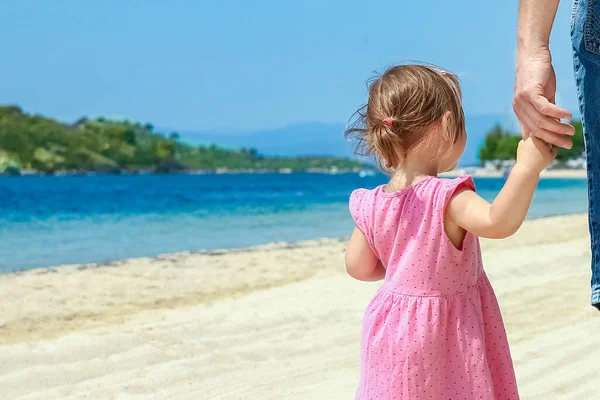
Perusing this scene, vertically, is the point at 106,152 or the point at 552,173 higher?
the point at 106,152

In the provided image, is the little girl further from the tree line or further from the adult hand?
the tree line

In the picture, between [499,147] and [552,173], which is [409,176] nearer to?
[552,173]

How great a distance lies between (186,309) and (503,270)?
11.0 feet

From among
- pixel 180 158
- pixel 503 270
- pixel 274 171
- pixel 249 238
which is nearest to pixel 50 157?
pixel 180 158

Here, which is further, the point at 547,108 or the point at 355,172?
the point at 355,172

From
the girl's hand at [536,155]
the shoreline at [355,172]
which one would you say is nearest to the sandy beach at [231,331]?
the girl's hand at [536,155]

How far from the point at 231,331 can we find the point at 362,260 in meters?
2.83

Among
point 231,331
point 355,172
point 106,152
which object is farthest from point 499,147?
point 231,331

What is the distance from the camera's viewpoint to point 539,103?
1756 mm

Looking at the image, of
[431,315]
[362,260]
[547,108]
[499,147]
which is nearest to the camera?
[547,108]

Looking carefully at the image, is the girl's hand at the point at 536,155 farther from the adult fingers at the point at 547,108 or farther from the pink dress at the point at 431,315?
the pink dress at the point at 431,315

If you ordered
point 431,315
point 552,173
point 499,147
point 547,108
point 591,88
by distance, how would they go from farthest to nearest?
point 499,147
point 552,173
point 431,315
point 591,88
point 547,108

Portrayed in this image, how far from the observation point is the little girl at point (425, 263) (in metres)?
2.00

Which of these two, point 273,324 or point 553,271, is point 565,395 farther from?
point 553,271
